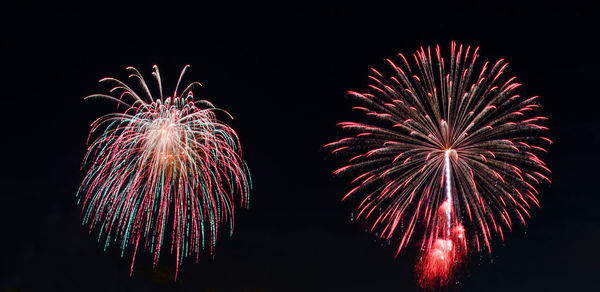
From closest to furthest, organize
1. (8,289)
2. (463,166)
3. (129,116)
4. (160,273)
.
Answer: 1. (129,116)
2. (463,166)
3. (160,273)
4. (8,289)

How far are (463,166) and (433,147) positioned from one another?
5.52 feet

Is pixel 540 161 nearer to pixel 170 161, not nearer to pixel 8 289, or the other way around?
pixel 170 161

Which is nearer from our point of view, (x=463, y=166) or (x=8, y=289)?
(x=463, y=166)

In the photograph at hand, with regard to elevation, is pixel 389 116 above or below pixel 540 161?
above

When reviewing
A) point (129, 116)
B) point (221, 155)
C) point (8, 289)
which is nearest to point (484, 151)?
point (221, 155)

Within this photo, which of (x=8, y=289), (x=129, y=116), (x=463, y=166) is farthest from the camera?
(x=8, y=289)

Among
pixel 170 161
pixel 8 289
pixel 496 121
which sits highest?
pixel 496 121

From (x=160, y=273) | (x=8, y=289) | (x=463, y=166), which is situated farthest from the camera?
(x=8, y=289)

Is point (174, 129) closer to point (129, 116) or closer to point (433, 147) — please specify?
point (129, 116)

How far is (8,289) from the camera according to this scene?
50000mm

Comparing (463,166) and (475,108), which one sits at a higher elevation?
(475,108)

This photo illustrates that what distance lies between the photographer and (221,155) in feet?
99.6

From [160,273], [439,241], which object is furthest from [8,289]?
[439,241]

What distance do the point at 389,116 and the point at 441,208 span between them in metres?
5.11
